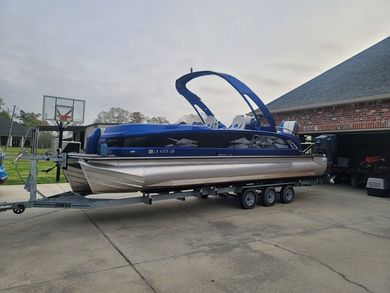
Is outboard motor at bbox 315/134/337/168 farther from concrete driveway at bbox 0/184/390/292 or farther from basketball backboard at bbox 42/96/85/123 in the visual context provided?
basketball backboard at bbox 42/96/85/123

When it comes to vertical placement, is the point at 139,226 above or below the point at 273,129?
below

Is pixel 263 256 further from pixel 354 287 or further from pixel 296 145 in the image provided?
pixel 296 145

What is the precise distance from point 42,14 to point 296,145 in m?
9.09

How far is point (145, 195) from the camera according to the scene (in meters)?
6.92

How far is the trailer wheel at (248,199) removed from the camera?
8133 mm

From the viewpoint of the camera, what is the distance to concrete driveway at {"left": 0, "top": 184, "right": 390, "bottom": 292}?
3.84 metres

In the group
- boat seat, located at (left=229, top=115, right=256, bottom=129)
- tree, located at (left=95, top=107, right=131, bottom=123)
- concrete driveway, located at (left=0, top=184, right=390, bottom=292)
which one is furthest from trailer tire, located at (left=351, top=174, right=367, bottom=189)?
tree, located at (left=95, top=107, right=131, bottom=123)

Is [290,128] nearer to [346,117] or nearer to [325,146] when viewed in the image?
[325,146]

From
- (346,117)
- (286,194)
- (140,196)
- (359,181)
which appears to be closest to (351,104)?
(346,117)

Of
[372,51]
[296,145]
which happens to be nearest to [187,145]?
[296,145]

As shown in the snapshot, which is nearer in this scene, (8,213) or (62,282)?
(62,282)

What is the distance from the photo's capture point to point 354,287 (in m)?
3.75

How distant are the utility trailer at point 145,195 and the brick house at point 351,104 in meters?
2.98

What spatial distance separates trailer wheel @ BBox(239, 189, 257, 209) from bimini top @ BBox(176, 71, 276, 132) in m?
1.87
